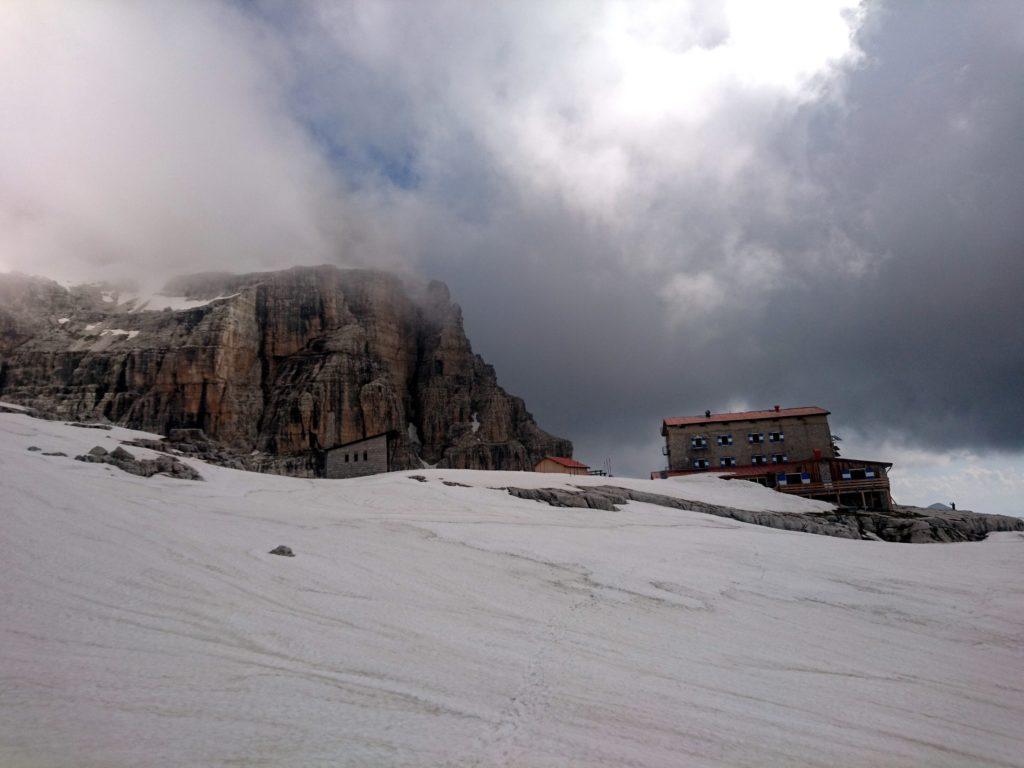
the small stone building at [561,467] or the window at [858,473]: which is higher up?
the small stone building at [561,467]

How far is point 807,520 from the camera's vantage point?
28.8 meters

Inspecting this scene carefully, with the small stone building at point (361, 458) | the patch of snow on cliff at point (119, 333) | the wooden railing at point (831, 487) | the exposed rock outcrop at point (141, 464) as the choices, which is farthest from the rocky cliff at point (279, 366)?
the exposed rock outcrop at point (141, 464)

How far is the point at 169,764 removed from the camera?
415 centimetres

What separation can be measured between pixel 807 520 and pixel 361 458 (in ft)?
141

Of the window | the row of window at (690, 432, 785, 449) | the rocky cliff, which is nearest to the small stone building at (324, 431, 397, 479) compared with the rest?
the rocky cliff

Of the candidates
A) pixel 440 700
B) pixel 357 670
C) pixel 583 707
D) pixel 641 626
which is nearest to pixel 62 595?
pixel 357 670

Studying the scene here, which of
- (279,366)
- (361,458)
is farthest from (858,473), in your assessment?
(279,366)

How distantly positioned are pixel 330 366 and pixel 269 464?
20.4 m

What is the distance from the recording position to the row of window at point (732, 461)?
174ft

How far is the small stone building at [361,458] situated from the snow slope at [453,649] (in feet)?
144

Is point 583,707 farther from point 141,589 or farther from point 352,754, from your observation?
point 141,589

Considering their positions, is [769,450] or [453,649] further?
[769,450]

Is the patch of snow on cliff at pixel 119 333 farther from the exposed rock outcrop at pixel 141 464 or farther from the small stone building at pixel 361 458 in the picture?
the exposed rock outcrop at pixel 141 464

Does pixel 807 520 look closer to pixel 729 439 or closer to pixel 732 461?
pixel 732 461
